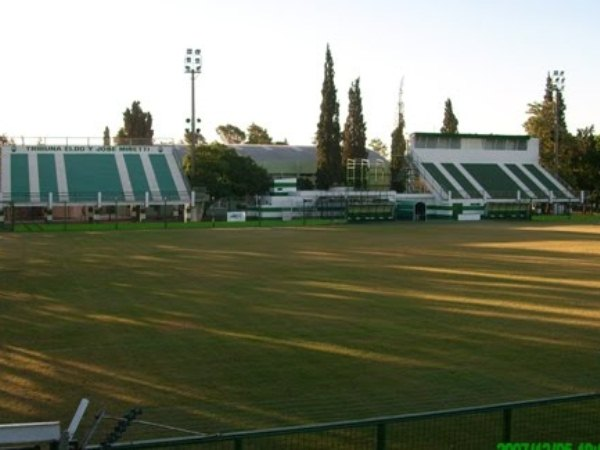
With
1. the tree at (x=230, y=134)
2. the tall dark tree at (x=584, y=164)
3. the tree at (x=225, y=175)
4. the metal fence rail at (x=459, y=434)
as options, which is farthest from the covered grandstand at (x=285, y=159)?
the metal fence rail at (x=459, y=434)

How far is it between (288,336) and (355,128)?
80427 millimetres

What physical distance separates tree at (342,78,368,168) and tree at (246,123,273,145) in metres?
69.9

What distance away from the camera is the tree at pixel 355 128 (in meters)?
94.6

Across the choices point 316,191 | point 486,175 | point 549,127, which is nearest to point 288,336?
point 316,191

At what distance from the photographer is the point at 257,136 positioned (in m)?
166

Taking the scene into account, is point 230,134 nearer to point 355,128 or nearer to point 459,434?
point 355,128

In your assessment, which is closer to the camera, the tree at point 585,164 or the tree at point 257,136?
the tree at point 585,164

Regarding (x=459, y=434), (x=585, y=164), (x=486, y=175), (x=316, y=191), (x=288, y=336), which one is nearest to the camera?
(x=459, y=434)

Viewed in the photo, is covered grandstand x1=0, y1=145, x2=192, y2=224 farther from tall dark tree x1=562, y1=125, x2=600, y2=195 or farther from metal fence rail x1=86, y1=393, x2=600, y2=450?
metal fence rail x1=86, y1=393, x2=600, y2=450

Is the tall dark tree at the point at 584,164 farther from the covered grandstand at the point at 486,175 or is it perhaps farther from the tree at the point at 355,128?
the tree at the point at 355,128

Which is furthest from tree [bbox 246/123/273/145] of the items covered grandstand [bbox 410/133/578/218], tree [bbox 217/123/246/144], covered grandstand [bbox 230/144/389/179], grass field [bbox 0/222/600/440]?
grass field [bbox 0/222/600/440]

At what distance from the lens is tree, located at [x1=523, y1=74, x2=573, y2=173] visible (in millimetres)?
105256

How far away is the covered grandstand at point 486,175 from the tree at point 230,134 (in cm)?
9259

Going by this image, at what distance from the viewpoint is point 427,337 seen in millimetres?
15898
